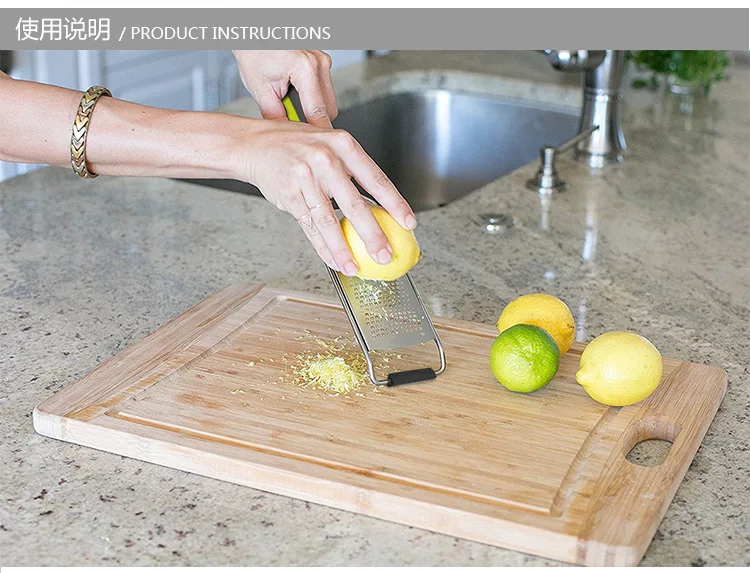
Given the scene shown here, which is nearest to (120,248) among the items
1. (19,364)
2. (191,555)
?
(19,364)

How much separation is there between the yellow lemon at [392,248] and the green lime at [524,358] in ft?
0.49

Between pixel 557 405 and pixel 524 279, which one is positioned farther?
pixel 524 279

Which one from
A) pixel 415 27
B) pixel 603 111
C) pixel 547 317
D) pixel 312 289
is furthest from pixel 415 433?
pixel 415 27

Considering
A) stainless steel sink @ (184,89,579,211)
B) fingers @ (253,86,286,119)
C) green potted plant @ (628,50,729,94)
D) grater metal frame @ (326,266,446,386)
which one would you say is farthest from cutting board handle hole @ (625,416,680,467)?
green potted plant @ (628,50,729,94)

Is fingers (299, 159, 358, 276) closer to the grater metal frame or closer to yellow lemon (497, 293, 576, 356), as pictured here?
the grater metal frame

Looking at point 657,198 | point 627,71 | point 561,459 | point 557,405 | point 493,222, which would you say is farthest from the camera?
point 627,71

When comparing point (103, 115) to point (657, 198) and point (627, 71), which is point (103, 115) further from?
point (627, 71)

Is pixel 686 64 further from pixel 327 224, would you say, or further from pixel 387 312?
pixel 327 224

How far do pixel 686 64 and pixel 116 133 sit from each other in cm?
177

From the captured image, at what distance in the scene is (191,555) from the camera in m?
0.86

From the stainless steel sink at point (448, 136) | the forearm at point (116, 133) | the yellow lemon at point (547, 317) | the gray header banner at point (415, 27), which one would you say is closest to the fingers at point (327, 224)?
the forearm at point (116, 133)

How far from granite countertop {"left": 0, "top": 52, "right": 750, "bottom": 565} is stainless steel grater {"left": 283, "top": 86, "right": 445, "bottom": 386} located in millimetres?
190

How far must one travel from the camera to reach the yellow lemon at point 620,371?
1.05 meters

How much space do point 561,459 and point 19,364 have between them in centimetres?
70
